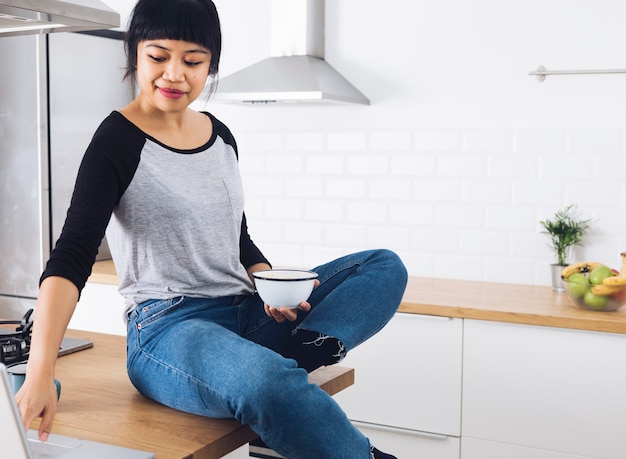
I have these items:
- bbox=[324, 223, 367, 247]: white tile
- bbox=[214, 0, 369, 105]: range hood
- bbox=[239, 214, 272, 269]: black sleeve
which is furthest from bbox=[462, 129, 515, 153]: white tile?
bbox=[239, 214, 272, 269]: black sleeve

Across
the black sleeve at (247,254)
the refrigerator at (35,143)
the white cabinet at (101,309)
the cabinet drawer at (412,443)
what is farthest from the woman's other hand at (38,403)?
the refrigerator at (35,143)

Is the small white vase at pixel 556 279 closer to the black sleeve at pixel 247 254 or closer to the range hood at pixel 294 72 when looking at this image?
the range hood at pixel 294 72

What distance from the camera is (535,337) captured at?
2672mm

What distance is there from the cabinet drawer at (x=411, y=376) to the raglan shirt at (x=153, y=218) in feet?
3.67

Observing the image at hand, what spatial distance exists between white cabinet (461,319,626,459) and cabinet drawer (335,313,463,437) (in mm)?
53

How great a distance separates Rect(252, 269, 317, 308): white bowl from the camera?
5.21 feet

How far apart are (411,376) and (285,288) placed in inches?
55.3

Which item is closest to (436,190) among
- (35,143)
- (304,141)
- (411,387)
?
(304,141)

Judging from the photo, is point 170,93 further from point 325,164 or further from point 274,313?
point 325,164

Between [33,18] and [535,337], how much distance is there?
5.94 ft

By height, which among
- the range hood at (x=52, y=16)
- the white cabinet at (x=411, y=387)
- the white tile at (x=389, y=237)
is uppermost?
the range hood at (x=52, y=16)

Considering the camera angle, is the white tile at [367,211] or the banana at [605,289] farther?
the white tile at [367,211]

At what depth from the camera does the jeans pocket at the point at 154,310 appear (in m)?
1.65

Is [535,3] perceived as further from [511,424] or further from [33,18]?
[33,18]
